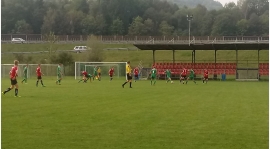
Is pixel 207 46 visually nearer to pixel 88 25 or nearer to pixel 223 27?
pixel 88 25

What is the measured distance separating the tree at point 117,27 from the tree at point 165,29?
9012 millimetres

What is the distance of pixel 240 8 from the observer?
125938mm

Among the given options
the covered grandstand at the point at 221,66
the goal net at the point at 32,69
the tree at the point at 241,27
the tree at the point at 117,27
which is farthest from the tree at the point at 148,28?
the covered grandstand at the point at 221,66

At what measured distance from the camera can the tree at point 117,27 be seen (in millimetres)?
107312

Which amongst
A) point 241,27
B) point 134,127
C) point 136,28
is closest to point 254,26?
point 241,27

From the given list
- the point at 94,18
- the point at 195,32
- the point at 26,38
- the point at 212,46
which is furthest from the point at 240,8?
the point at 212,46

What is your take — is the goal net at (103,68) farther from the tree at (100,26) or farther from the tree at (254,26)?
the tree at (254,26)

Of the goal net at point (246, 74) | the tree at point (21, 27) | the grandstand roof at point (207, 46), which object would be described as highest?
the tree at point (21, 27)

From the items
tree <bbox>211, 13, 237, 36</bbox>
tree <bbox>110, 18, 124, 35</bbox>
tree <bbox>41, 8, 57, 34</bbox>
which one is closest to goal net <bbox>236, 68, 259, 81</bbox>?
tree <bbox>211, 13, 237, 36</bbox>

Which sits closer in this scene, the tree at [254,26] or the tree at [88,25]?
the tree at [88,25]

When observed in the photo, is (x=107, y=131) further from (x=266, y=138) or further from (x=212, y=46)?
(x=212, y=46)

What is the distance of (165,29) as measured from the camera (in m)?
107

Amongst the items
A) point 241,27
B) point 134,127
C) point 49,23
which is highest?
point 49,23

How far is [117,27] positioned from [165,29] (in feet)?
35.0
